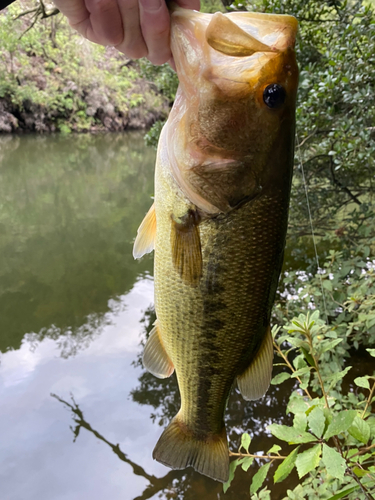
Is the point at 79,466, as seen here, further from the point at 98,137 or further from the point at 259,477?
the point at 98,137

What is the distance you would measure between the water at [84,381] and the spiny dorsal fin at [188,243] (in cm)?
236

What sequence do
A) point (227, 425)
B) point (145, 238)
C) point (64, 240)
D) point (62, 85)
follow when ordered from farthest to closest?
point (62, 85)
point (64, 240)
point (227, 425)
point (145, 238)

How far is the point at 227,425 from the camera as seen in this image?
10.5 ft

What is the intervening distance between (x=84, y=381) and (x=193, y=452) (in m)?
2.69

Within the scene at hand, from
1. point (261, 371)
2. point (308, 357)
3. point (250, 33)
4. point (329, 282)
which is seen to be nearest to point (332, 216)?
point (329, 282)

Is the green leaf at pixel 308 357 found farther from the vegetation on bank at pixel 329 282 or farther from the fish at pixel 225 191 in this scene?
the fish at pixel 225 191

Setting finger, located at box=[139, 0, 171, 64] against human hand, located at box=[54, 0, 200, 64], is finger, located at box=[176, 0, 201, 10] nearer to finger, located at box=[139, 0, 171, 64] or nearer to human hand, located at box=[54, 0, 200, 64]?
human hand, located at box=[54, 0, 200, 64]

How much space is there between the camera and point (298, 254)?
4.25 metres

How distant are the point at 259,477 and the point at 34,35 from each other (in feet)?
85.3

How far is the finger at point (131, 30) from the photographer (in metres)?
1.04

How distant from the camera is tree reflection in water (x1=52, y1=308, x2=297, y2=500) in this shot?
2.69 meters

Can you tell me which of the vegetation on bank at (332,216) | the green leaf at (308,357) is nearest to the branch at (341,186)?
the vegetation on bank at (332,216)

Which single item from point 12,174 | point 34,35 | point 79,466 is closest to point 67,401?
point 79,466

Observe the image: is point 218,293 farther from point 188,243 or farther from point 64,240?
point 64,240
